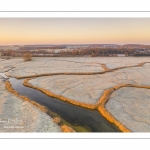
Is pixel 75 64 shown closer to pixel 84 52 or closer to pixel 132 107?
pixel 84 52

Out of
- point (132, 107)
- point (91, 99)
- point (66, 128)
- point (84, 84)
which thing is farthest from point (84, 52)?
point (66, 128)

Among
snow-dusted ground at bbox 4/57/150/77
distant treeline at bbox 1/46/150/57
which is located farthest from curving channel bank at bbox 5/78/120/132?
distant treeline at bbox 1/46/150/57

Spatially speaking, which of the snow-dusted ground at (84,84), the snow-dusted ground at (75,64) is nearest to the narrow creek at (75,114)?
the snow-dusted ground at (84,84)

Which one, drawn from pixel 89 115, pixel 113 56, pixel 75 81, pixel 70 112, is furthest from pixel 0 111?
pixel 113 56

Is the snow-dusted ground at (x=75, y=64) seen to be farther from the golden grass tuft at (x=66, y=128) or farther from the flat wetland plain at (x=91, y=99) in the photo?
the golden grass tuft at (x=66, y=128)

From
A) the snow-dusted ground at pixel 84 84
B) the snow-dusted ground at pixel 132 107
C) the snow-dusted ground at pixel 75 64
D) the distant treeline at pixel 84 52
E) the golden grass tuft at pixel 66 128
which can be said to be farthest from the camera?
the distant treeline at pixel 84 52

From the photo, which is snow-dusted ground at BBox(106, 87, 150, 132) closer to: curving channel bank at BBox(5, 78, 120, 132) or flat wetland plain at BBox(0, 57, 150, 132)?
flat wetland plain at BBox(0, 57, 150, 132)
